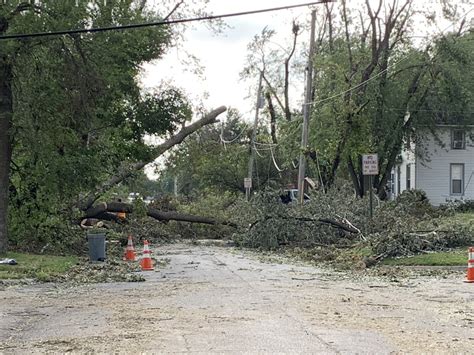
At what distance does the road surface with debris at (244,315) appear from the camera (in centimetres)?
758

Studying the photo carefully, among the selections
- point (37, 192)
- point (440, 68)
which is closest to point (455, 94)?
point (440, 68)

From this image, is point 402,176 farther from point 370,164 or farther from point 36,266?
point 36,266

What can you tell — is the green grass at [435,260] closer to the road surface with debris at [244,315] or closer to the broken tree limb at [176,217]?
the road surface with debris at [244,315]

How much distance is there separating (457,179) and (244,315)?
37426mm

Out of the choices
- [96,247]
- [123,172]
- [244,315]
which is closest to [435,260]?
[244,315]

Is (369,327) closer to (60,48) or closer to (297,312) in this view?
(297,312)

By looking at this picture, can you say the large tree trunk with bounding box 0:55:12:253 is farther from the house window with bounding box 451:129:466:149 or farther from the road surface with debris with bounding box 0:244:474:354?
the house window with bounding box 451:129:466:149

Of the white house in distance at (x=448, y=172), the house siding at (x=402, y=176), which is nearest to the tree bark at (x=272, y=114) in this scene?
the house siding at (x=402, y=176)

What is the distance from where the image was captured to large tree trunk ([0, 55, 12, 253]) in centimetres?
1711

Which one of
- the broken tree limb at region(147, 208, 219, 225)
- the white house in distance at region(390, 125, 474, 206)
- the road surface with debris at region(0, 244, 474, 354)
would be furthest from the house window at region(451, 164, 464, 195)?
the road surface with debris at region(0, 244, 474, 354)

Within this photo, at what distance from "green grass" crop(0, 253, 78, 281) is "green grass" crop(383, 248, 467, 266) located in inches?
322

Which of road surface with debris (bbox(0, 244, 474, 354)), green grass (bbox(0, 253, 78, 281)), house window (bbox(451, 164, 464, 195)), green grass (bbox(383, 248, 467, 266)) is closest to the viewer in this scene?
road surface with debris (bbox(0, 244, 474, 354))

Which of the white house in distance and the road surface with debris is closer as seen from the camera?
the road surface with debris

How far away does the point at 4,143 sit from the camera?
58.1 ft
